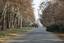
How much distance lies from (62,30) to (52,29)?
12.7 feet

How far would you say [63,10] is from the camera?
3938cm

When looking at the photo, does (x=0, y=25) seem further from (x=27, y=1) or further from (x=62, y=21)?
(x=62, y=21)

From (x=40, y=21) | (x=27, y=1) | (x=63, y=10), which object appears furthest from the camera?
(x=40, y=21)

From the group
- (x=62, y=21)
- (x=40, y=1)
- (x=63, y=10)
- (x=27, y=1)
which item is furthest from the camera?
(x=40, y=1)

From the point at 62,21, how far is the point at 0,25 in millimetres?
13759

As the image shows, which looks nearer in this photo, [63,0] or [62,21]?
[63,0]

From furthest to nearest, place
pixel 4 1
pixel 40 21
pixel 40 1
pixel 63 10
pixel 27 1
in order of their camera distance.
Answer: pixel 40 21 → pixel 40 1 → pixel 27 1 → pixel 63 10 → pixel 4 1

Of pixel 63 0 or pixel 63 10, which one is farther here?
pixel 63 10

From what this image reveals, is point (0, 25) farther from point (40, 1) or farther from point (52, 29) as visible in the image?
point (40, 1)

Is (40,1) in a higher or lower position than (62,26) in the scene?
higher

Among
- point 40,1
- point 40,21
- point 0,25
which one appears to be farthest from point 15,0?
point 40,21

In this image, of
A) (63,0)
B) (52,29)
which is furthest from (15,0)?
(52,29)

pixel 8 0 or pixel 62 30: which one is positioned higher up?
pixel 8 0

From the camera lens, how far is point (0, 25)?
152 ft
